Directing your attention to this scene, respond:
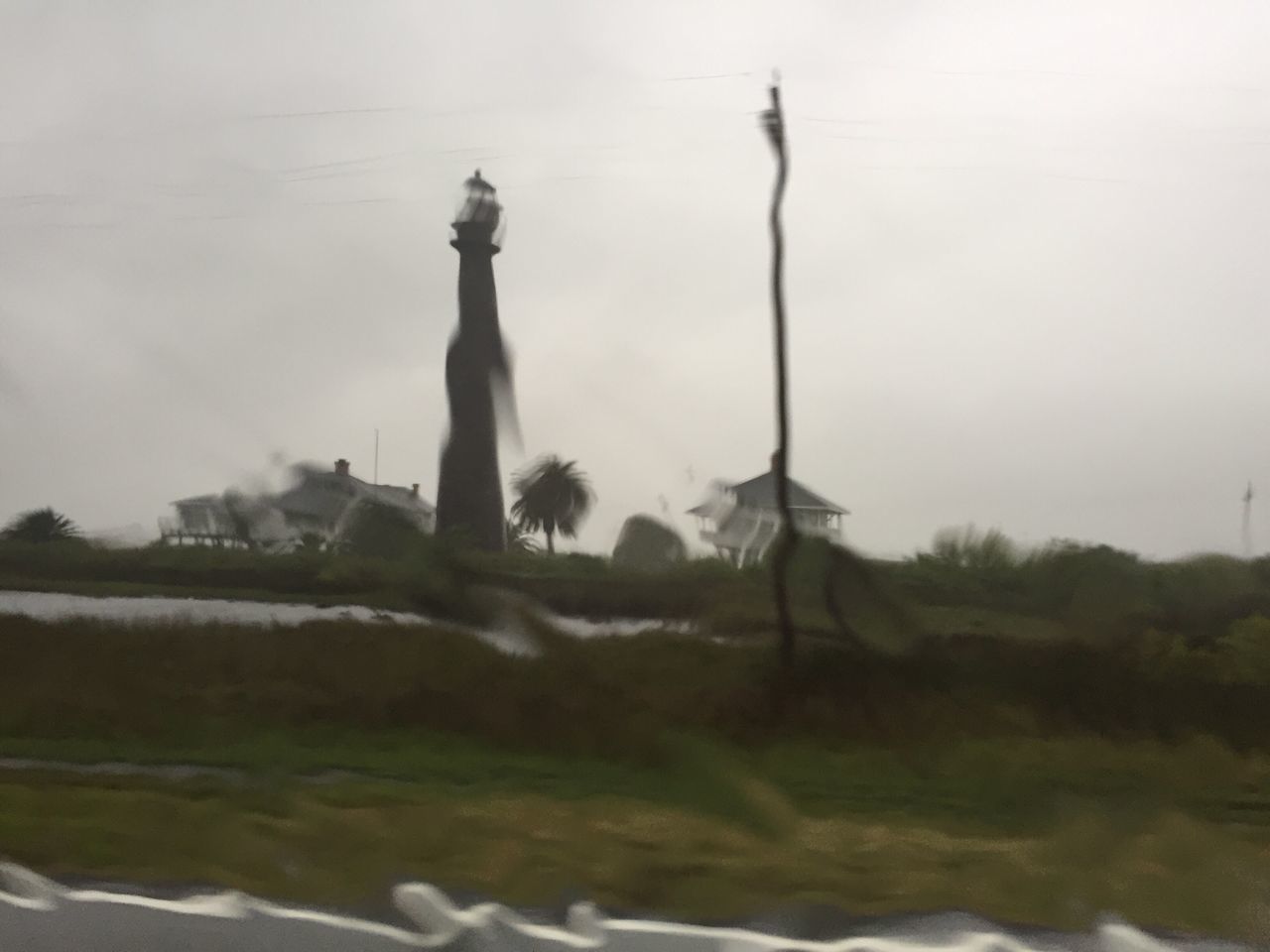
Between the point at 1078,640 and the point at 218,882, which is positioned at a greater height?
the point at 1078,640

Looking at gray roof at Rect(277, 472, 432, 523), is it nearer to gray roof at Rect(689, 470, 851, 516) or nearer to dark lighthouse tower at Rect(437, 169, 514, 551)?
dark lighthouse tower at Rect(437, 169, 514, 551)

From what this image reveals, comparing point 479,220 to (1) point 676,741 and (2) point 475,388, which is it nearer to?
(2) point 475,388

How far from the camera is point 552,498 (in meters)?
2.49

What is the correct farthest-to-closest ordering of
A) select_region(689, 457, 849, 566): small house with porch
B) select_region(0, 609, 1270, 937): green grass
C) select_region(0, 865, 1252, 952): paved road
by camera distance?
select_region(689, 457, 849, 566): small house with porch < select_region(0, 609, 1270, 937): green grass < select_region(0, 865, 1252, 952): paved road

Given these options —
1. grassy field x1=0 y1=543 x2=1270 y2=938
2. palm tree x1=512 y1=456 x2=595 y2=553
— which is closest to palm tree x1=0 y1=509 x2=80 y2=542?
grassy field x1=0 y1=543 x2=1270 y2=938

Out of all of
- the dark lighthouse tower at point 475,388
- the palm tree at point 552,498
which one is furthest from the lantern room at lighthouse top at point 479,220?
the palm tree at point 552,498

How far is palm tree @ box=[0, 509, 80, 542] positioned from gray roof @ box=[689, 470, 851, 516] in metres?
2.17

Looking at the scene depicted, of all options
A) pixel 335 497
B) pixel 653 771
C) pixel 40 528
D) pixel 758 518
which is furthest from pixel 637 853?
pixel 40 528

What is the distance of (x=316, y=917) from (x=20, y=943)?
58cm

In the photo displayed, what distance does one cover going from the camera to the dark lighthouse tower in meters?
2.50

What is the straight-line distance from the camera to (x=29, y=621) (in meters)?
2.55

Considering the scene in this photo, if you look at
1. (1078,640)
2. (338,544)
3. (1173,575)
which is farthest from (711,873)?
(1173,575)

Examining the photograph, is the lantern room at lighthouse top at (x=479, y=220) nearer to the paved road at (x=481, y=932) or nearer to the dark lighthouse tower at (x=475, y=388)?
the dark lighthouse tower at (x=475, y=388)

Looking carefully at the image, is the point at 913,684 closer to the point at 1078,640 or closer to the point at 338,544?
the point at 1078,640
